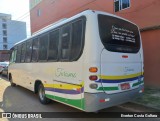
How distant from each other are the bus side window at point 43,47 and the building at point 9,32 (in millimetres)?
71563

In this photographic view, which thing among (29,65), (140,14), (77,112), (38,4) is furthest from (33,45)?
(38,4)

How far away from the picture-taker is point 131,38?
5832mm

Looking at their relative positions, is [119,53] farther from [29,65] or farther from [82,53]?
[29,65]

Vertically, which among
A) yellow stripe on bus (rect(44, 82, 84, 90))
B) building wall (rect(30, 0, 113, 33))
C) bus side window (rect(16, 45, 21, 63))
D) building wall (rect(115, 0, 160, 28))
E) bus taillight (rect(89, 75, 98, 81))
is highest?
building wall (rect(30, 0, 113, 33))

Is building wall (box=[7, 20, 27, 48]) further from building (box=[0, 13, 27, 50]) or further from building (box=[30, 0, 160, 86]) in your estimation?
building (box=[30, 0, 160, 86])

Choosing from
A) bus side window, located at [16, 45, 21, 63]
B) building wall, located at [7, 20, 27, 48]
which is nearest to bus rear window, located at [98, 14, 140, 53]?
bus side window, located at [16, 45, 21, 63]

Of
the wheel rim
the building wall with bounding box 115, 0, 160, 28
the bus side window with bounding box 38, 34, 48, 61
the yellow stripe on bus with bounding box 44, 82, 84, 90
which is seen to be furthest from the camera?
the building wall with bounding box 115, 0, 160, 28

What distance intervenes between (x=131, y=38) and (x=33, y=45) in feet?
13.6

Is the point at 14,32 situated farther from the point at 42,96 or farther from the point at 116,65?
the point at 116,65

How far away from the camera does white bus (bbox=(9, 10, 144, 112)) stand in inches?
183

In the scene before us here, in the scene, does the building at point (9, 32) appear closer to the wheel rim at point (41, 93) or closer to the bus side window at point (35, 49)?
the bus side window at point (35, 49)

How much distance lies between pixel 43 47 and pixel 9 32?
254ft

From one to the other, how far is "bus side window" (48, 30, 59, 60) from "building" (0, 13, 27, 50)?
72.5 meters

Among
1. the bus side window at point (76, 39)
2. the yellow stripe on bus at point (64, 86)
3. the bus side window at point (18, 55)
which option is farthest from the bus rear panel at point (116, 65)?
the bus side window at point (18, 55)
